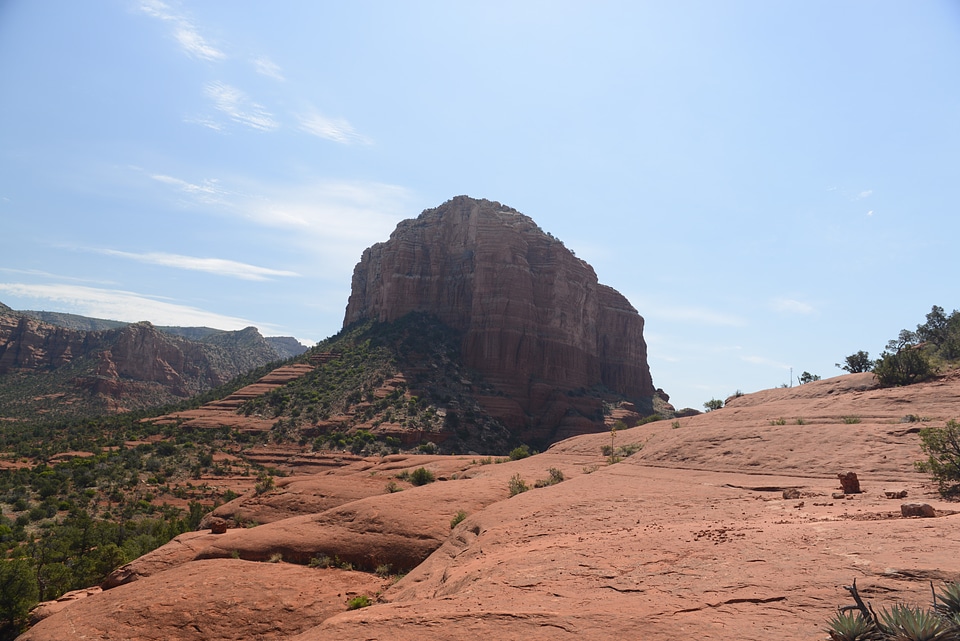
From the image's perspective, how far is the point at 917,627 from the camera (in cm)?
475

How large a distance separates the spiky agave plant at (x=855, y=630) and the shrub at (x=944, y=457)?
8868mm

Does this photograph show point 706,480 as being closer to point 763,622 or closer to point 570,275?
point 763,622

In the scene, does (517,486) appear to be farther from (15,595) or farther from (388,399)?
(388,399)

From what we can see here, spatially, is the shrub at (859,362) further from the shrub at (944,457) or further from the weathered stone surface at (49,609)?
the weathered stone surface at (49,609)

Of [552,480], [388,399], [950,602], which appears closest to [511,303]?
[388,399]

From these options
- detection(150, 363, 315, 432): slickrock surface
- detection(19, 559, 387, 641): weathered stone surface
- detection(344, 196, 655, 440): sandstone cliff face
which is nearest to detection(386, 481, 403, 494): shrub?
detection(19, 559, 387, 641): weathered stone surface

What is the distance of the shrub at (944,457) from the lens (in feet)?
38.0

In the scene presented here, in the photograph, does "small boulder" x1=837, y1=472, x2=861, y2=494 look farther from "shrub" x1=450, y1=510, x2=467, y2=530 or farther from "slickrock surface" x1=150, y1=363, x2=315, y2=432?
"slickrock surface" x1=150, y1=363, x2=315, y2=432

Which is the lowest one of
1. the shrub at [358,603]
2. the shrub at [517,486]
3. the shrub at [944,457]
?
the shrub at [358,603]

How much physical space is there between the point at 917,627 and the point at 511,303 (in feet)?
273

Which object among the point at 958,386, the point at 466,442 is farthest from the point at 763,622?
the point at 466,442

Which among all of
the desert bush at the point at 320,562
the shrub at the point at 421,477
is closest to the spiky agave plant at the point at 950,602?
the desert bush at the point at 320,562

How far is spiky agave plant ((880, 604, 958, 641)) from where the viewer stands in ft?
15.5

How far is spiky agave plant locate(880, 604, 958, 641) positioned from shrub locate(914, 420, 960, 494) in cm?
873
